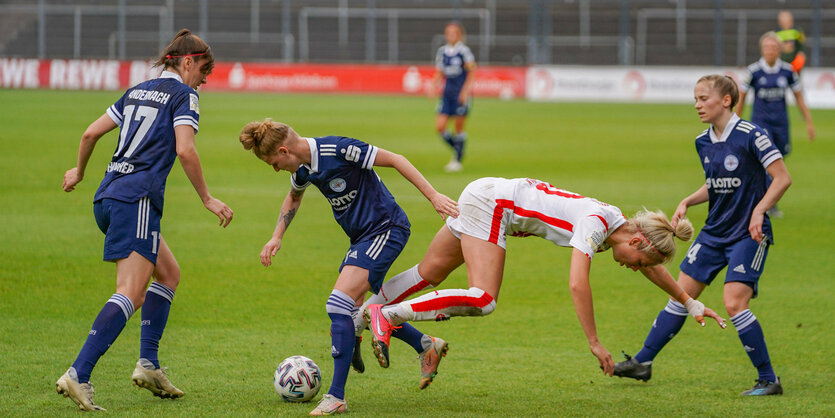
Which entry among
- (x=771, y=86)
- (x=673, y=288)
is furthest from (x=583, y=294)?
(x=771, y=86)

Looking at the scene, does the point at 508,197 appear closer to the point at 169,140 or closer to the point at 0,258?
the point at 169,140

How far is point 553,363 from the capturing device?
6.90m

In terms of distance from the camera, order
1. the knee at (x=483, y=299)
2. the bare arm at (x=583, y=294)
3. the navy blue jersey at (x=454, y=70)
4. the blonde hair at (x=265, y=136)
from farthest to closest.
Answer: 1. the navy blue jersey at (x=454, y=70)
2. the knee at (x=483, y=299)
3. the blonde hair at (x=265, y=136)
4. the bare arm at (x=583, y=294)

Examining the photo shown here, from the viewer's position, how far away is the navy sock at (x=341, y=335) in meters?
5.68

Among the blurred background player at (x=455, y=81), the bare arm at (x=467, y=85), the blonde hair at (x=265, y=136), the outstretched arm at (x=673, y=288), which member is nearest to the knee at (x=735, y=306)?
the outstretched arm at (x=673, y=288)

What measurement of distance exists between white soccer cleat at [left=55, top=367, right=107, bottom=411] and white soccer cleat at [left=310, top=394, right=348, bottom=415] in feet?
3.91

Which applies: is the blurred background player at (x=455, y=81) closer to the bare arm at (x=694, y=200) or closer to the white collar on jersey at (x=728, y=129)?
the bare arm at (x=694, y=200)

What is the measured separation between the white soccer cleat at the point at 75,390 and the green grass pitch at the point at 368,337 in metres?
0.16

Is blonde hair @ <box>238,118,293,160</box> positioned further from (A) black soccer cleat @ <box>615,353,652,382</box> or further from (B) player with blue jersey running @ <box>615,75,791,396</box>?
(A) black soccer cleat @ <box>615,353,652,382</box>

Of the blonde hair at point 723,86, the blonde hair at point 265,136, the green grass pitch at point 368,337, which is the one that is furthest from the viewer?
the blonde hair at point 723,86

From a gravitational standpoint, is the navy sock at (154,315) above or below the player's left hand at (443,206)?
below

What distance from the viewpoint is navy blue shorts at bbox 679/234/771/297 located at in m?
6.37

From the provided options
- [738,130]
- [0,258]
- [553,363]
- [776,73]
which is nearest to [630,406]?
[553,363]

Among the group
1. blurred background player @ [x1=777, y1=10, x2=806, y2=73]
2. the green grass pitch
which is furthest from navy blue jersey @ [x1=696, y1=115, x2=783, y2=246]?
blurred background player @ [x1=777, y1=10, x2=806, y2=73]
